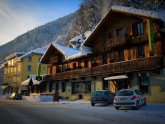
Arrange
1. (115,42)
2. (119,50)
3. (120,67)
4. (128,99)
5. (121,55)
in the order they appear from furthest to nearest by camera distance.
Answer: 1. (119,50)
2. (121,55)
3. (115,42)
4. (120,67)
5. (128,99)

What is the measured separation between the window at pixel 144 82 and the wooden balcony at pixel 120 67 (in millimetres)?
1512

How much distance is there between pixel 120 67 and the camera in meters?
28.8

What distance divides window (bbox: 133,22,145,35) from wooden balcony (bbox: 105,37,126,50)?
1.69m

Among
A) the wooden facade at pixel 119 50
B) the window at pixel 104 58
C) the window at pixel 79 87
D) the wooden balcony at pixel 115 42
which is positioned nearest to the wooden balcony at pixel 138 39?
the wooden facade at pixel 119 50

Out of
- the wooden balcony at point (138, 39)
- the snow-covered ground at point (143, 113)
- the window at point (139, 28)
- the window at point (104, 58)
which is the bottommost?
the snow-covered ground at point (143, 113)

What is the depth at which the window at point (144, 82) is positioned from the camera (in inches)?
1056

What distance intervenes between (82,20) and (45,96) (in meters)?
32.6

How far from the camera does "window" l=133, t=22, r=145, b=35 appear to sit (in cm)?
2839

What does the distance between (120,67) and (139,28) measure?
5.19 meters

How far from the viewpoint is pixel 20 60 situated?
6738 centimetres

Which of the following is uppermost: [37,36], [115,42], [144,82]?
[37,36]

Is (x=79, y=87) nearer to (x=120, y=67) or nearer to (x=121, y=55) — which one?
(x=121, y=55)

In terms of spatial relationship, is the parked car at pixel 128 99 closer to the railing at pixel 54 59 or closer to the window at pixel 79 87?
the window at pixel 79 87

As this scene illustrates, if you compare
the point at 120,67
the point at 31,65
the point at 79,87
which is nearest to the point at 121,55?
the point at 120,67
